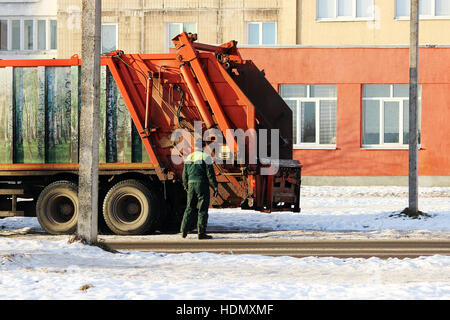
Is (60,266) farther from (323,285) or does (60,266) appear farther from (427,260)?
(427,260)

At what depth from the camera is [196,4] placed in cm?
3294

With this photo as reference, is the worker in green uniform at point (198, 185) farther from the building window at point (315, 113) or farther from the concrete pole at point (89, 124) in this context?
the building window at point (315, 113)

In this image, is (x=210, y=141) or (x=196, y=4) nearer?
(x=210, y=141)

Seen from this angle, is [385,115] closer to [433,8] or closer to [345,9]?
[345,9]

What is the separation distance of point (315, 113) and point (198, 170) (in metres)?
13.6

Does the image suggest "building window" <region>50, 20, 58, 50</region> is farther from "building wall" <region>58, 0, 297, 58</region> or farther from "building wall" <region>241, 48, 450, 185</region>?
"building wall" <region>241, 48, 450, 185</region>

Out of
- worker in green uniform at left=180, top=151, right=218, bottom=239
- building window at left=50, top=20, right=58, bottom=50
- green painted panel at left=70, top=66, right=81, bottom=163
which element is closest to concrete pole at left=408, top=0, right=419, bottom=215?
worker in green uniform at left=180, top=151, right=218, bottom=239

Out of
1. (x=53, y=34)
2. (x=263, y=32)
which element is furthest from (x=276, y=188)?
(x=53, y=34)

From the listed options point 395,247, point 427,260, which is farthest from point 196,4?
point 427,260

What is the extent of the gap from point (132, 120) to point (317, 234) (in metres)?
3.94

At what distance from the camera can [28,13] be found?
36031mm

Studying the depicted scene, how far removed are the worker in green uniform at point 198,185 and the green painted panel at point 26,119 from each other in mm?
2978

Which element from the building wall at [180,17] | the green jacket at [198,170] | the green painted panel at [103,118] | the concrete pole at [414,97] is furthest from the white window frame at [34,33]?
the green jacket at [198,170]
